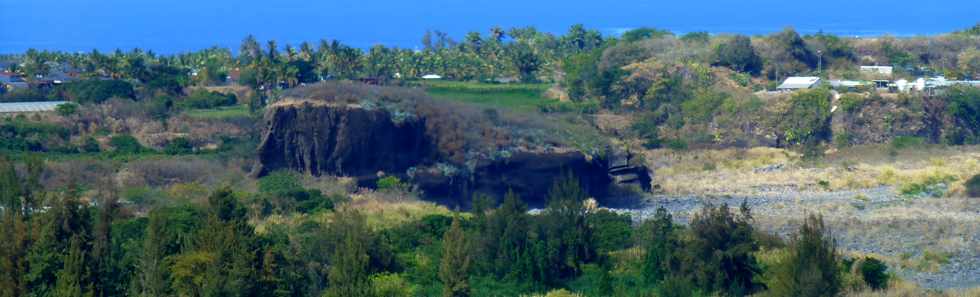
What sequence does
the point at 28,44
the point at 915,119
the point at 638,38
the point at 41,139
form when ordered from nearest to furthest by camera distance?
the point at 41,139 < the point at 915,119 < the point at 638,38 < the point at 28,44

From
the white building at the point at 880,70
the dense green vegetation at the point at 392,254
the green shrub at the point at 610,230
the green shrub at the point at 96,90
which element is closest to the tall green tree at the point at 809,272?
the dense green vegetation at the point at 392,254

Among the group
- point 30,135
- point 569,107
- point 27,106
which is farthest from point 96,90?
point 569,107

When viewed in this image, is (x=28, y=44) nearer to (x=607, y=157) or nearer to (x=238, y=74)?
(x=238, y=74)

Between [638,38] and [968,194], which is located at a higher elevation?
[638,38]

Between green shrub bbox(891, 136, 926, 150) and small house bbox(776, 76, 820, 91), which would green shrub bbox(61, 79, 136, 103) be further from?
green shrub bbox(891, 136, 926, 150)

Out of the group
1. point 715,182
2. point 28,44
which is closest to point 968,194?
point 715,182

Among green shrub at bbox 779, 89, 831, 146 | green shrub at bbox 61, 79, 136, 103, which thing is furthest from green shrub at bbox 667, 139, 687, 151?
green shrub at bbox 61, 79, 136, 103

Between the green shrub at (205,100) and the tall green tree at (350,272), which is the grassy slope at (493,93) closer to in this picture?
the green shrub at (205,100)
